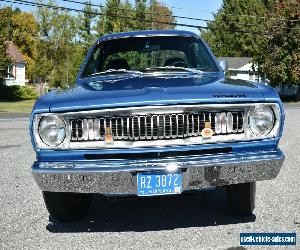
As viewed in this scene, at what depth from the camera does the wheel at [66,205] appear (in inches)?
173

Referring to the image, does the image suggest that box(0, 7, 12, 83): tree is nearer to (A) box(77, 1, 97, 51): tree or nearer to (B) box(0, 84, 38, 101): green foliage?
(B) box(0, 84, 38, 101): green foliage

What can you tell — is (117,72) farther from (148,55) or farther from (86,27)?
(86,27)

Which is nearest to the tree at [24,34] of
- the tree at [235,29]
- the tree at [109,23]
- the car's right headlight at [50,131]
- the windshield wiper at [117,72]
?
the tree at [109,23]

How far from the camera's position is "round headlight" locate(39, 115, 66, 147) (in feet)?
12.8

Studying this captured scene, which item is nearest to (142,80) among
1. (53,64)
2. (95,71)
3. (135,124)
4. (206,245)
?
(135,124)

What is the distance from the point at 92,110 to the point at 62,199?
108cm

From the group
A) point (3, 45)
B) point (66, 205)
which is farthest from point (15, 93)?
point (66, 205)

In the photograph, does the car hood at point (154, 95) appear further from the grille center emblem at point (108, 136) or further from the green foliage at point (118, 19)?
the green foliage at point (118, 19)

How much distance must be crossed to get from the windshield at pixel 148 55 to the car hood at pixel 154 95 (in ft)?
3.59

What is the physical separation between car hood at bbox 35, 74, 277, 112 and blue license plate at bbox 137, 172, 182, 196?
0.55 meters

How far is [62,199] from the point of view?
4434 mm

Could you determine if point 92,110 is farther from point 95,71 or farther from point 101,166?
point 95,71

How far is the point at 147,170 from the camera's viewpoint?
370cm

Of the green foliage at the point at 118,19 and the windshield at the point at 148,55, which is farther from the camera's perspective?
the green foliage at the point at 118,19
